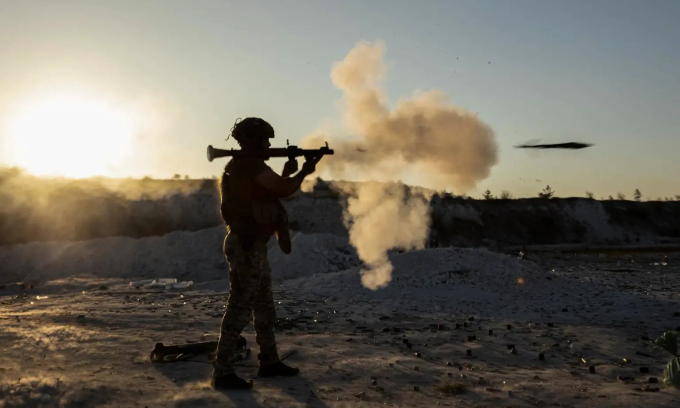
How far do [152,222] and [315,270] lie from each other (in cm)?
2041

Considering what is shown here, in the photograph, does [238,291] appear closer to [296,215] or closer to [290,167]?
[290,167]

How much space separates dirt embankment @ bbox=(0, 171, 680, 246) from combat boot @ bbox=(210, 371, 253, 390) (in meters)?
34.3

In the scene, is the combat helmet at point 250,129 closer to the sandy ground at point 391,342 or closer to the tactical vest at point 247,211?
the tactical vest at point 247,211

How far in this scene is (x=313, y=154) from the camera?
6375mm

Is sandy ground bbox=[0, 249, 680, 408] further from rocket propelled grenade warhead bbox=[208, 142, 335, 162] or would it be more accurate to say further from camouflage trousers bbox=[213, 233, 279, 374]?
rocket propelled grenade warhead bbox=[208, 142, 335, 162]

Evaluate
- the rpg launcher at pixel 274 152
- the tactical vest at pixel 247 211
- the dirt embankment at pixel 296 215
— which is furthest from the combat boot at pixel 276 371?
the dirt embankment at pixel 296 215

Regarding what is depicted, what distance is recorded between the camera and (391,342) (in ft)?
28.9

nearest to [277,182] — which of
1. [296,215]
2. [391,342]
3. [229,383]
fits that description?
[229,383]

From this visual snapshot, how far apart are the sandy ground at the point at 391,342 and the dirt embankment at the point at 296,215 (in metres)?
21.9

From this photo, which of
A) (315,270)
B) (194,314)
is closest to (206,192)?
(315,270)

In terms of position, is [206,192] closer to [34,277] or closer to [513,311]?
[34,277]

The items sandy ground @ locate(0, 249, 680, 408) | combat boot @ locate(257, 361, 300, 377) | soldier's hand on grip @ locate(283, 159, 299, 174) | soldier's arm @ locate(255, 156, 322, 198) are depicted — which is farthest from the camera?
combat boot @ locate(257, 361, 300, 377)

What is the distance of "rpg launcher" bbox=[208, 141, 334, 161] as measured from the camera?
609 cm

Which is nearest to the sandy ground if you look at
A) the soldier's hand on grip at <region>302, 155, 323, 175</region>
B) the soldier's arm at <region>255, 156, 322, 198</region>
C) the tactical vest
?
the tactical vest
